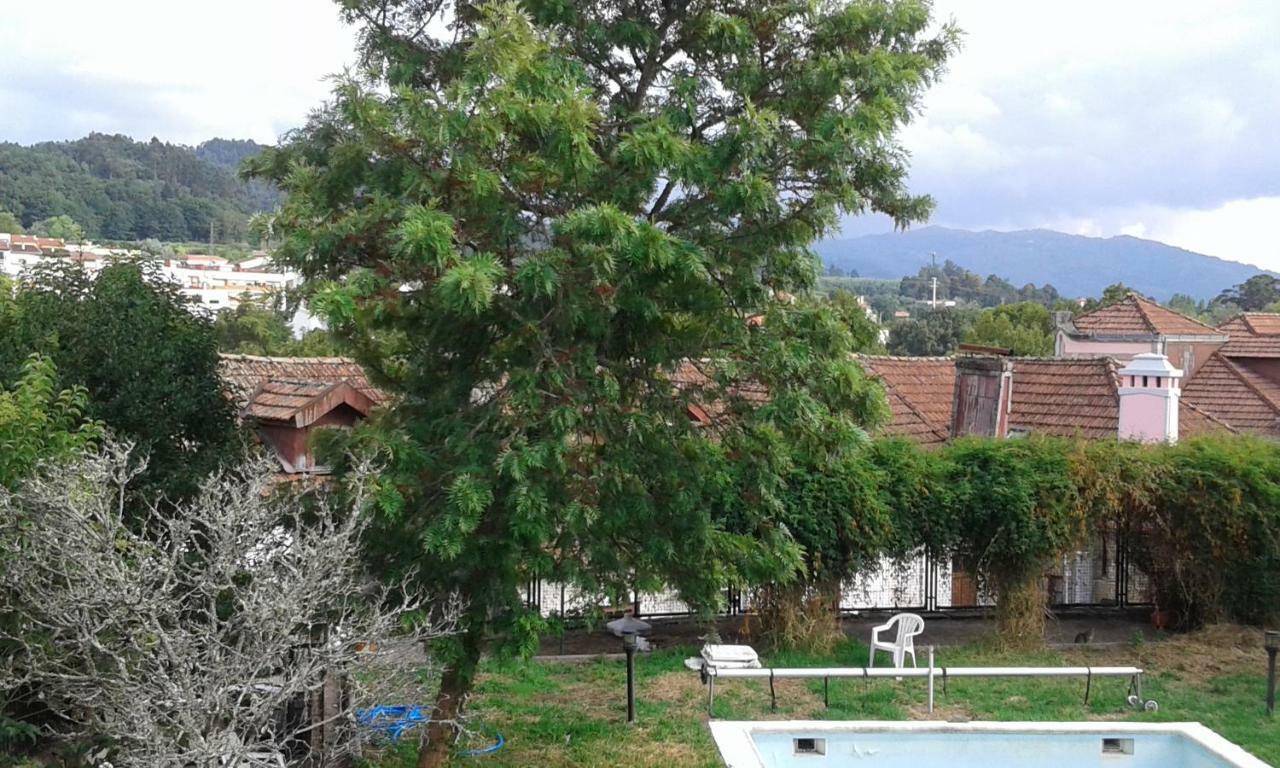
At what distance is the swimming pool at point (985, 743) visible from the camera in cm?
914

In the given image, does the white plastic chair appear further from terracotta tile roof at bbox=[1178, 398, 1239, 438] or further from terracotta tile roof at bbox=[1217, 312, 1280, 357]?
terracotta tile roof at bbox=[1217, 312, 1280, 357]

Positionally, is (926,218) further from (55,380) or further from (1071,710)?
(55,380)

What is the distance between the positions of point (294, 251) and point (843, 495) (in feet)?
25.6

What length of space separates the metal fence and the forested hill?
7334 cm

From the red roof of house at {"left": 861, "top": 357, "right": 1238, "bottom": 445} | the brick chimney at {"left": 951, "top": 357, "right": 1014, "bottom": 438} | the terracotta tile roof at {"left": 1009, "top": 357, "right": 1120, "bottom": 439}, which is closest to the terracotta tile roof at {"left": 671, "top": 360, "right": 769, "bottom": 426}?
the red roof of house at {"left": 861, "top": 357, "right": 1238, "bottom": 445}

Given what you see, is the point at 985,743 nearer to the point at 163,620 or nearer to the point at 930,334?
the point at 163,620

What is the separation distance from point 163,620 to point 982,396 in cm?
1463

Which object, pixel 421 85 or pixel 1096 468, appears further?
pixel 1096 468

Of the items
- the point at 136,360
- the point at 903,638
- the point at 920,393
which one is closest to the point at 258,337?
the point at 920,393

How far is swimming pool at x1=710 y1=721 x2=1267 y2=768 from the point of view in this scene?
9.14 metres

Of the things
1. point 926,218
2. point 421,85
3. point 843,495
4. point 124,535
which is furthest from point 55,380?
point 843,495

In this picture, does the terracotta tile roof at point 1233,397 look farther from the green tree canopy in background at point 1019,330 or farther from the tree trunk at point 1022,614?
the green tree canopy in background at point 1019,330

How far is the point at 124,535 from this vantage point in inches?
266

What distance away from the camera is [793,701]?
10930mm
